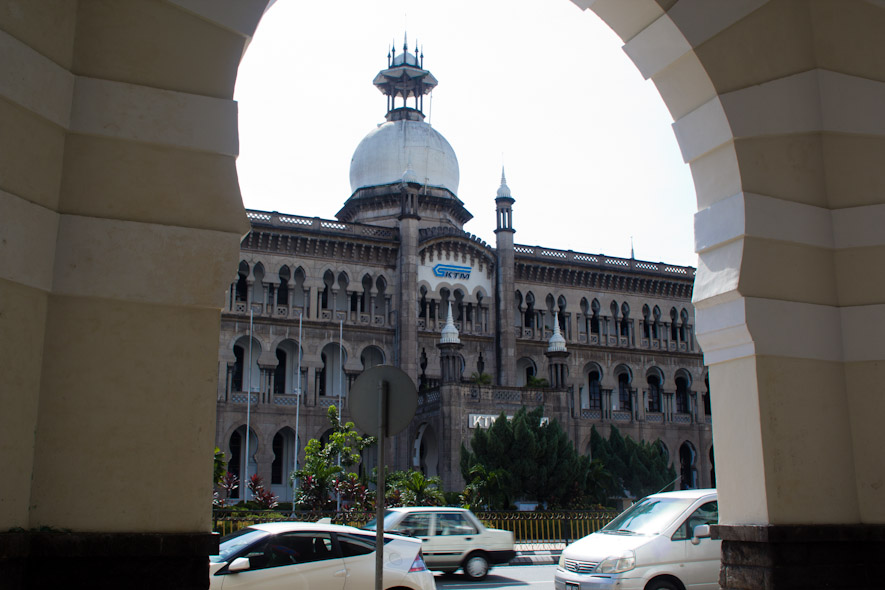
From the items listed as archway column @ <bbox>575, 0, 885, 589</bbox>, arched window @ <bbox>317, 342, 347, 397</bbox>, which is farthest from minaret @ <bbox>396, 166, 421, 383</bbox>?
archway column @ <bbox>575, 0, 885, 589</bbox>

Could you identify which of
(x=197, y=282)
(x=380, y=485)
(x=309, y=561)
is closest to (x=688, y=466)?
(x=309, y=561)

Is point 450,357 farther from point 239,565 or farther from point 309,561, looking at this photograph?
point 239,565

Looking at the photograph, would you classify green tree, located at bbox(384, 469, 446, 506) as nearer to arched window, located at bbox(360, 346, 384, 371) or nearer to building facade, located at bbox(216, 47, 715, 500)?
building facade, located at bbox(216, 47, 715, 500)

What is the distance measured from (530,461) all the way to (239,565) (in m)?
21.2

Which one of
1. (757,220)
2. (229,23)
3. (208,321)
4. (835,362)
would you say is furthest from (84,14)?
(835,362)

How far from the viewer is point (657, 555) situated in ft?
33.0

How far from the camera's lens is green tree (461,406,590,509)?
28953mm

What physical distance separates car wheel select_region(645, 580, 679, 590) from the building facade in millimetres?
23597

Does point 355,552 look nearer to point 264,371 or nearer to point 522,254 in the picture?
point 264,371

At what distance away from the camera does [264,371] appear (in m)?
37.2

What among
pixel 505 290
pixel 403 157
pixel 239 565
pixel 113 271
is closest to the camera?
pixel 113 271

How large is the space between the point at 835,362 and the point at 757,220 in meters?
1.27

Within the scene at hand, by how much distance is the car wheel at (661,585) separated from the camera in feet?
32.9

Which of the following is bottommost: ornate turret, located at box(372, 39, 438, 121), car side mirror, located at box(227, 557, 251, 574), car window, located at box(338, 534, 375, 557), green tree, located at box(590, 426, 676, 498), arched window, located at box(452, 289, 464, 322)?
car side mirror, located at box(227, 557, 251, 574)
